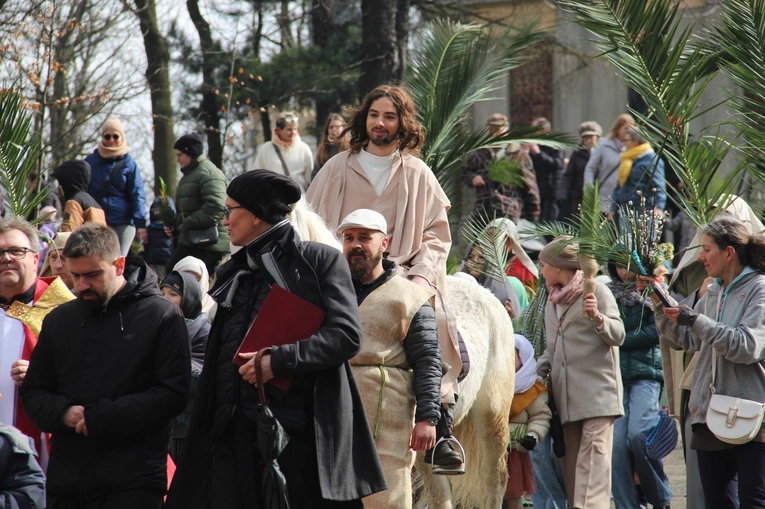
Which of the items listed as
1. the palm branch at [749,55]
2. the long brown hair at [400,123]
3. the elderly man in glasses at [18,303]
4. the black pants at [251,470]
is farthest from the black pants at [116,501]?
the palm branch at [749,55]

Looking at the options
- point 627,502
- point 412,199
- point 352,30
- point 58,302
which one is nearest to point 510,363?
point 627,502

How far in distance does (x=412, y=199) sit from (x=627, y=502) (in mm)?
3164

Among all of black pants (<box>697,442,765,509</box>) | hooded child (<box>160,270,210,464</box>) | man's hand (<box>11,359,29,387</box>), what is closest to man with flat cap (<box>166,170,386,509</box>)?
man's hand (<box>11,359,29,387</box>)

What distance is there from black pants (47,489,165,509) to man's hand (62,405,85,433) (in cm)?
31

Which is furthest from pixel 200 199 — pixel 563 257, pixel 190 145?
pixel 563 257

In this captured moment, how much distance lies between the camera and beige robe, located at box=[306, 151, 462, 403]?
624 centimetres

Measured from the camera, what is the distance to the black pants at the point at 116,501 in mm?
4402

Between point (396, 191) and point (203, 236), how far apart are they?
15.1ft

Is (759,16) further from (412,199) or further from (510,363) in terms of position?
(510,363)

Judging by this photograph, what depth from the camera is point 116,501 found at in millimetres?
4398

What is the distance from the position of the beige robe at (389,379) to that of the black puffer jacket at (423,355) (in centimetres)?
4

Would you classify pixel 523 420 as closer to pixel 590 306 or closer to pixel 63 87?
pixel 590 306

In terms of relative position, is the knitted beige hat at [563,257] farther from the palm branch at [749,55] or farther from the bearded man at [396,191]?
the palm branch at [749,55]

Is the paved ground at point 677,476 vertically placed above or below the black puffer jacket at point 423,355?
below
